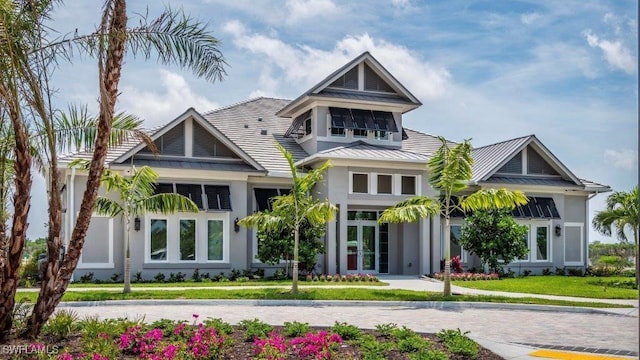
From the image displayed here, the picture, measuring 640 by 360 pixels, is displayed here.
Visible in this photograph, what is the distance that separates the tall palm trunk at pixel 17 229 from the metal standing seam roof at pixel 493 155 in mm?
22217

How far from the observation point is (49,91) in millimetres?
10719

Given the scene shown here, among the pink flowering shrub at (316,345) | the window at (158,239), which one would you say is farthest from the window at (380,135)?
the pink flowering shrub at (316,345)

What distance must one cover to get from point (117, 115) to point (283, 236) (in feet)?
41.1

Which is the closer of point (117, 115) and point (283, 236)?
point (117, 115)

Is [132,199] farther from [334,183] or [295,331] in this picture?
[295,331]

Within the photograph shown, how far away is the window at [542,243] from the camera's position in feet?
103

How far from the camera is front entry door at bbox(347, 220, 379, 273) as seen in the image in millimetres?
29031

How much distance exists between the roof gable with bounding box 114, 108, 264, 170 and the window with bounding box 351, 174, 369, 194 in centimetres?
377

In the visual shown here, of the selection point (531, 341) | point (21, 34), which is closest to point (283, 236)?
point (531, 341)

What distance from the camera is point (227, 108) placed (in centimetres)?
3425

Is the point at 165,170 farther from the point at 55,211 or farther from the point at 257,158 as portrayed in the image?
the point at 55,211

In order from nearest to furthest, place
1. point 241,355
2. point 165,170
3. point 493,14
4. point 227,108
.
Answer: point 493,14
point 241,355
point 165,170
point 227,108

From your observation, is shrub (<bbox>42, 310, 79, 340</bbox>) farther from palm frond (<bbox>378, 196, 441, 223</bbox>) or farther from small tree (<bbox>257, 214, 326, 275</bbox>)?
small tree (<bbox>257, 214, 326, 275</bbox>)

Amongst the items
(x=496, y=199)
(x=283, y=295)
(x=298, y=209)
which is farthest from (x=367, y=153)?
(x=283, y=295)
